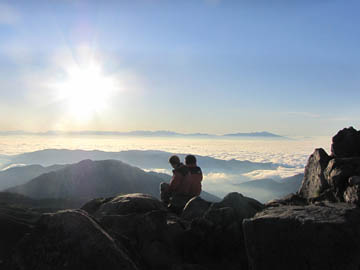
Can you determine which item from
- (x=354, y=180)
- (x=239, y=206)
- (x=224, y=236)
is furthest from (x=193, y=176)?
(x=354, y=180)

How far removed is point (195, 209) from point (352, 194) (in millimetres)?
7176

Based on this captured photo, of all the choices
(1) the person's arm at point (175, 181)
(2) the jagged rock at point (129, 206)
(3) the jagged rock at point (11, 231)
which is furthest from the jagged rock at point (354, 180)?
(1) the person's arm at point (175, 181)

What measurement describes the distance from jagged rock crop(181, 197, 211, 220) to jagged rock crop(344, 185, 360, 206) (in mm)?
6484

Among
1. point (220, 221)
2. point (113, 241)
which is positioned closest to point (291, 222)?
point (220, 221)

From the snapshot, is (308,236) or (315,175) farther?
(315,175)

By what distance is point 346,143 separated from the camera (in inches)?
522

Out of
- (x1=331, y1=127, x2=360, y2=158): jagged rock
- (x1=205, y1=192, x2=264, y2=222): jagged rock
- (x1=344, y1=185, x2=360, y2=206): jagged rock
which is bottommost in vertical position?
(x1=205, y1=192, x2=264, y2=222): jagged rock

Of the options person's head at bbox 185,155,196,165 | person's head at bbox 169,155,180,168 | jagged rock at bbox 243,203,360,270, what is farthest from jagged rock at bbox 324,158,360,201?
person's head at bbox 169,155,180,168

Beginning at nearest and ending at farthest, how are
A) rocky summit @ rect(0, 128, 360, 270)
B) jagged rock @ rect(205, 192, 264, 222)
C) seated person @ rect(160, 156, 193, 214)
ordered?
rocky summit @ rect(0, 128, 360, 270)
jagged rock @ rect(205, 192, 264, 222)
seated person @ rect(160, 156, 193, 214)

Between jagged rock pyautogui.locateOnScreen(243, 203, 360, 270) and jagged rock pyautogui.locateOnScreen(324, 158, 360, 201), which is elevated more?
jagged rock pyautogui.locateOnScreen(324, 158, 360, 201)

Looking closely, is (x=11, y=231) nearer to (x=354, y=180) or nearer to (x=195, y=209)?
(x=195, y=209)

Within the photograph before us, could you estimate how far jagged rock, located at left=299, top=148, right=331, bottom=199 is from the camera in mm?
12000

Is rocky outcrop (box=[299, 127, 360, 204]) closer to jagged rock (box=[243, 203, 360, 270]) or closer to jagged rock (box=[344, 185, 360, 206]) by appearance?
jagged rock (box=[344, 185, 360, 206])

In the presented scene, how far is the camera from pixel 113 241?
8930 millimetres
